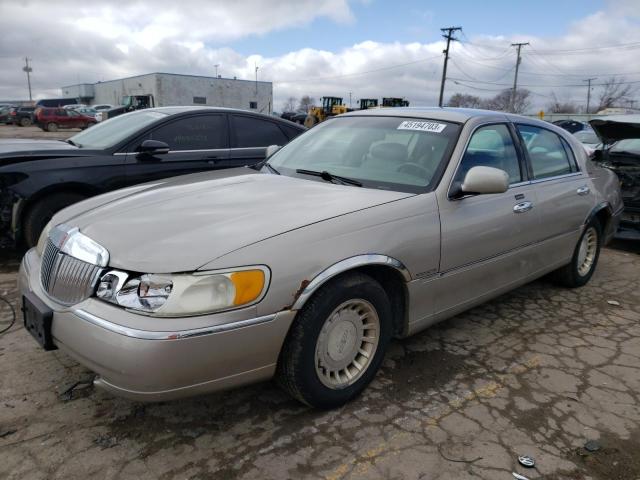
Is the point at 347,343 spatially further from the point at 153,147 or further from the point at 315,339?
the point at 153,147

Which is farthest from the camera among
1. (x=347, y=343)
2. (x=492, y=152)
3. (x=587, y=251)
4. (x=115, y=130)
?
(x=115, y=130)

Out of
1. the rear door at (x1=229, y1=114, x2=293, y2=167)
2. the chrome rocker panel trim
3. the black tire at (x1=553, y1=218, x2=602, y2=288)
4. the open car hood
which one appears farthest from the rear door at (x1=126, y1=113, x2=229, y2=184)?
the open car hood

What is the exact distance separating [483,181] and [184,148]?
3.57 metres

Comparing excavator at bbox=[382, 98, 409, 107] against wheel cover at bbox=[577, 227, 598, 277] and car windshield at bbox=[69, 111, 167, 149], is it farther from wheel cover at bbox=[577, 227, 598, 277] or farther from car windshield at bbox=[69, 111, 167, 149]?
wheel cover at bbox=[577, 227, 598, 277]

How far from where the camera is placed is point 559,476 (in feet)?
7.39

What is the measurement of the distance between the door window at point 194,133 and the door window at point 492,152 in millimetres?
3165

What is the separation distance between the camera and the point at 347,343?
105 inches

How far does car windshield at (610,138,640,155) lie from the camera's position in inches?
261

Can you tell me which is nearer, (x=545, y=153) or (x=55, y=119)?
(x=545, y=153)

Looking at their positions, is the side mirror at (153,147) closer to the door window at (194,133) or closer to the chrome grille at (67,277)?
the door window at (194,133)

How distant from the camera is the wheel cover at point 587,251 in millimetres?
4655

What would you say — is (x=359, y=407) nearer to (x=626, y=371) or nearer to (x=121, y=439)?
(x=121, y=439)

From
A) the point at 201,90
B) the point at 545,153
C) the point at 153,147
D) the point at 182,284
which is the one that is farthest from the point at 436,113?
the point at 201,90

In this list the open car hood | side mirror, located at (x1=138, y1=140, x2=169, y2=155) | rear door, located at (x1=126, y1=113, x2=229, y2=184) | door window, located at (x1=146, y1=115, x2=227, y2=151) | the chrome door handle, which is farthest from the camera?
the open car hood
